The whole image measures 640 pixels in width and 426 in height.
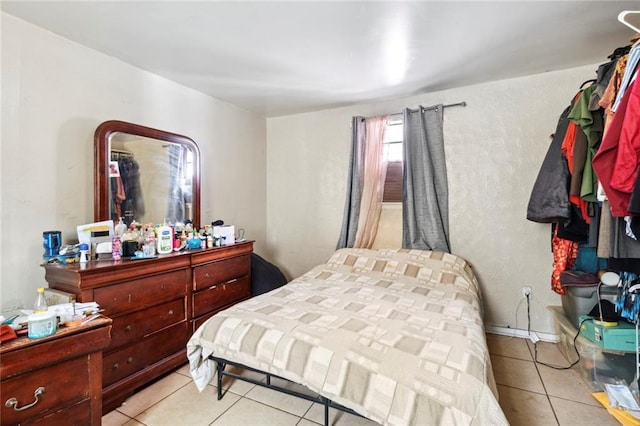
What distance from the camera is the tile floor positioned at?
1.70 metres

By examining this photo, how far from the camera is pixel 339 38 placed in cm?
204

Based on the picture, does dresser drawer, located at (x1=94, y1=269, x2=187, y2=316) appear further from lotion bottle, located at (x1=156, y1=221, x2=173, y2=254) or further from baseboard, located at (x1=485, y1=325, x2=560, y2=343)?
baseboard, located at (x1=485, y1=325, x2=560, y2=343)

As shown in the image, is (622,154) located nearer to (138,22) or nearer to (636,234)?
(636,234)

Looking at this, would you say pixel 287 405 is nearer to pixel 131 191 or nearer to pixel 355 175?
pixel 131 191

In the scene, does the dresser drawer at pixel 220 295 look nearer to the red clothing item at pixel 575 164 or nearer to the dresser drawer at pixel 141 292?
the dresser drawer at pixel 141 292

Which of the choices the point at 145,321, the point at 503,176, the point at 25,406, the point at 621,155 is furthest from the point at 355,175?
the point at 25,406

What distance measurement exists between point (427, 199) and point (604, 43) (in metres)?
1.70

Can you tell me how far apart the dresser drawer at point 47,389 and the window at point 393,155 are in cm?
285

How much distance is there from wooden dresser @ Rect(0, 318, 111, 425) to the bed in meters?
0.51

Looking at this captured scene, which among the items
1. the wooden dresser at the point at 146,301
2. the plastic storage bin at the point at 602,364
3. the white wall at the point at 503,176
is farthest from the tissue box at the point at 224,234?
the plastic storage bin at the point at 602,364

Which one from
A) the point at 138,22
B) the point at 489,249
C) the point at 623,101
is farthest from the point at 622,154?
the point at 138,22

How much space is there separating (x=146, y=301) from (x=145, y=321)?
14 centimetres

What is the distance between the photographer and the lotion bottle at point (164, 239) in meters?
2.20

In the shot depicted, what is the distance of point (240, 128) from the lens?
11.5ft
